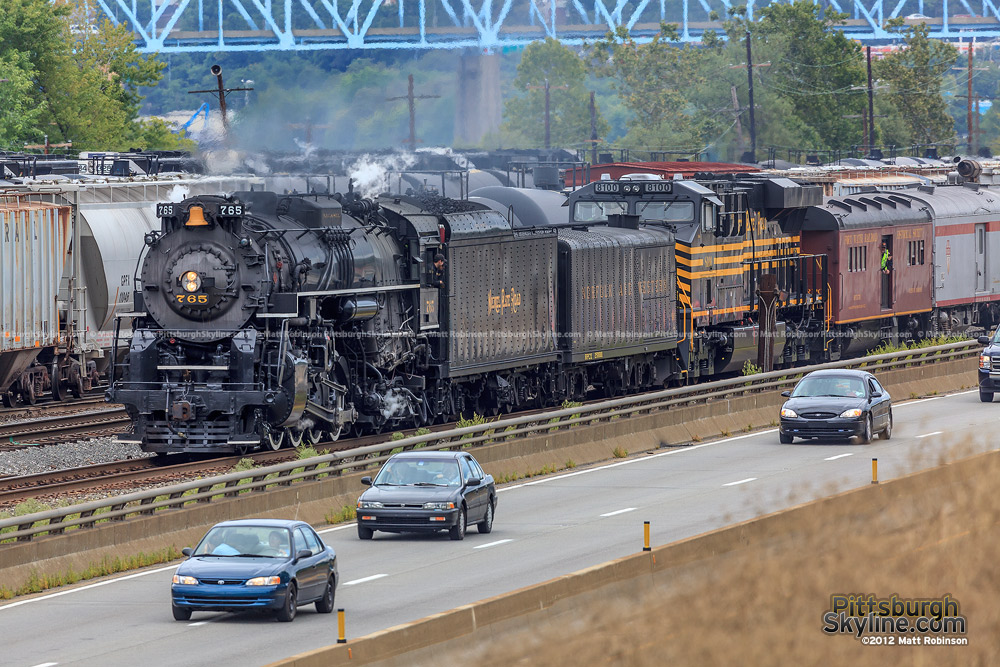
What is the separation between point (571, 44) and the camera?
200 meters

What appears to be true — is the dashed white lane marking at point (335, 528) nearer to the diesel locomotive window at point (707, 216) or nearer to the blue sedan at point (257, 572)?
the blue sedan at point (257, 572)

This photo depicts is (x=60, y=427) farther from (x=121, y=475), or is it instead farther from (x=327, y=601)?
(x=327, y=601)

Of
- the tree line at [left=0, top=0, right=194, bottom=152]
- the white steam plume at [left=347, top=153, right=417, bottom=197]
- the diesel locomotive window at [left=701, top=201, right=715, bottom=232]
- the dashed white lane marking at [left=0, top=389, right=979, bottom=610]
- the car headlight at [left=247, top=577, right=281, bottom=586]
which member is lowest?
the dashed white lane marking at [left=0, top=389, right=979, bottom=610]

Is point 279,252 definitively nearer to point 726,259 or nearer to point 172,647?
point 172,647

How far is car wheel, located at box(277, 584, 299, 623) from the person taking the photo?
674 inches

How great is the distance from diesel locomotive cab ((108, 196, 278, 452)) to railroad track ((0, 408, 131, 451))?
3.58 meters

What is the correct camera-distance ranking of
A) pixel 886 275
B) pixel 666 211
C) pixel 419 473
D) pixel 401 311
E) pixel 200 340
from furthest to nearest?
pixel 886 275 < pixel 666 211 < pixel 401 311 < pixel 200 340 < pixel 419 473

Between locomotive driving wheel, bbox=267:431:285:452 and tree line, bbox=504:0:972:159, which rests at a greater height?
tree line, bbox=504:0:972:159

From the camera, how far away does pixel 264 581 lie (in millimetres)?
17094

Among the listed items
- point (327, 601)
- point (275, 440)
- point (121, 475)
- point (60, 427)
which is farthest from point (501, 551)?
point (60, 427)

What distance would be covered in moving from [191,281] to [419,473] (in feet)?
23.3

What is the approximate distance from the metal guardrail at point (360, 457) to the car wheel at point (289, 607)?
3.82m

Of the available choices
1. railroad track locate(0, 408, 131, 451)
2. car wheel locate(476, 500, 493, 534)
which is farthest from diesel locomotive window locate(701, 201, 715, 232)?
car wheel locate(476, 500, 493, 534)

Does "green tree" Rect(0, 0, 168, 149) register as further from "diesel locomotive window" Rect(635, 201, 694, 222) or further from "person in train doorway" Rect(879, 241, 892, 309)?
"person in train doorway" Rect(879, 241, 892, 309)
